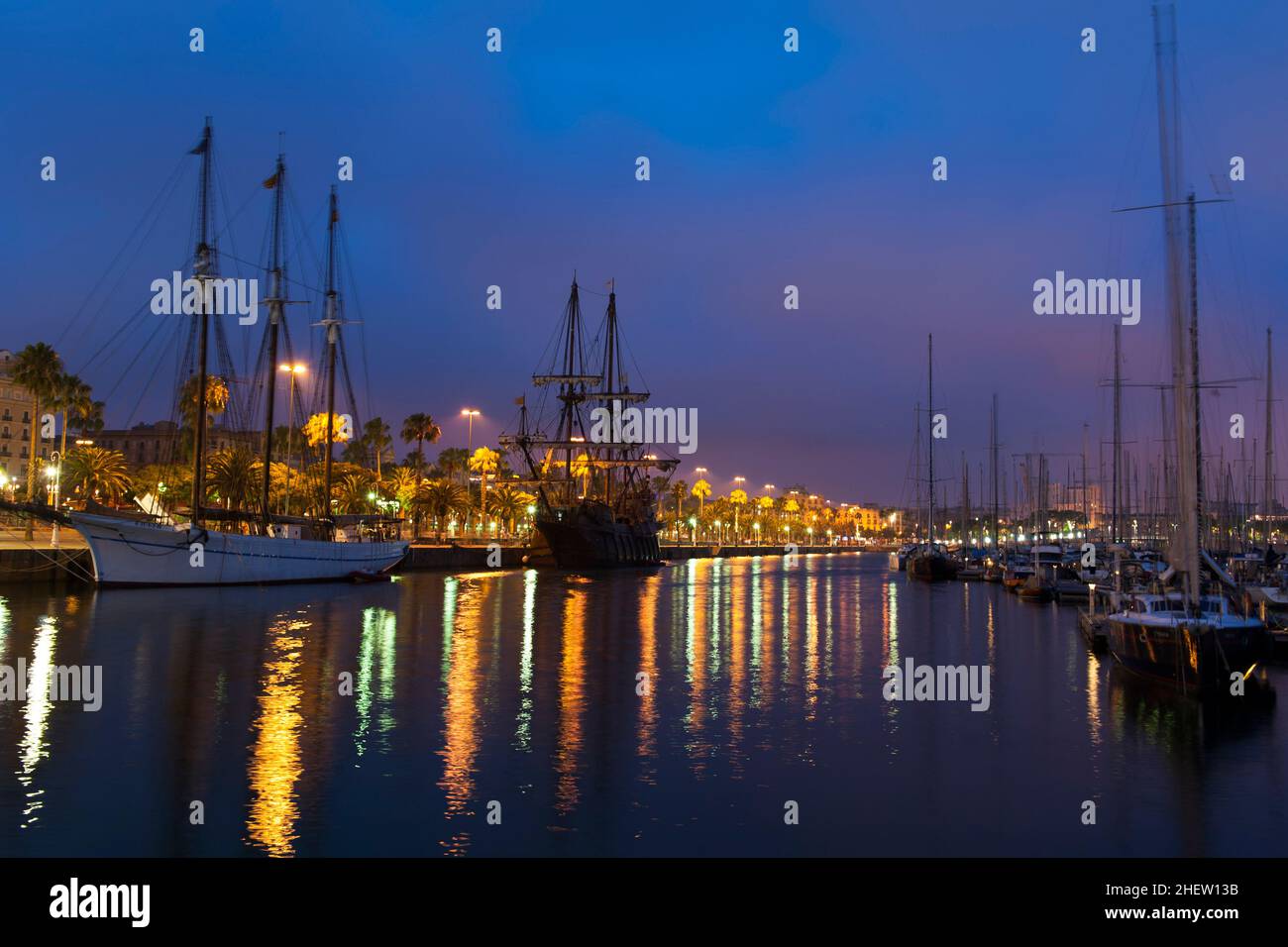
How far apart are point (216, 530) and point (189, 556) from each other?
796cm

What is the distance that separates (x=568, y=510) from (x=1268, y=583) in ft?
232

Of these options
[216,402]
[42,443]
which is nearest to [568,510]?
[216,402]

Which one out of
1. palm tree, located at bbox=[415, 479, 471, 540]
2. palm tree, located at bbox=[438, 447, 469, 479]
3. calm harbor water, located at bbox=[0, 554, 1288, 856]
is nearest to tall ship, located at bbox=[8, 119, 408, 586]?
calm harbor water, located at bbox=[0, 554, 1288, 856]

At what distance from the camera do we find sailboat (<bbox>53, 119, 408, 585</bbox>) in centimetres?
5622

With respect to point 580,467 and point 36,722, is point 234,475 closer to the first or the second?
point 580,467

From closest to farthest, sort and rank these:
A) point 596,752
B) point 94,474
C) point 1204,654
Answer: point 596,752 → point 1204,654 → point 94,474

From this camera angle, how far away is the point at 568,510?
350 ft

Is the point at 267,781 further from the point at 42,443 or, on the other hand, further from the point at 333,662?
the point at 42,443

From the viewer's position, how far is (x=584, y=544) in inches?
4252

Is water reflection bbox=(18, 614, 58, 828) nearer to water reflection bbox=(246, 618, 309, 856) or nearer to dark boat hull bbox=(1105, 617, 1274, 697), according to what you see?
water reflection bbox=(246, 618, 309, 856)

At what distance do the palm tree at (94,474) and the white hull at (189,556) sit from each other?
2617cm

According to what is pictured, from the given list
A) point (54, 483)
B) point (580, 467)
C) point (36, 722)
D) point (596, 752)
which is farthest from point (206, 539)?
point (580, 467)

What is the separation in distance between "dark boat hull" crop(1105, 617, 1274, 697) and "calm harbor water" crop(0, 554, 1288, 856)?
80cm

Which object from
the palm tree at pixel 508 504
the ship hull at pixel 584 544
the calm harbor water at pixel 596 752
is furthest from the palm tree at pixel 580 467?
the calm harbor water at pixel 596 752
